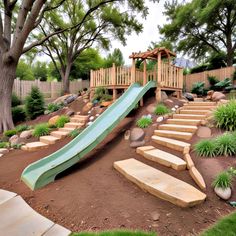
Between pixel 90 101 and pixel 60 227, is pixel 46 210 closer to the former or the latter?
pixel 60 227

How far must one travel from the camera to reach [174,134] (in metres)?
4.71

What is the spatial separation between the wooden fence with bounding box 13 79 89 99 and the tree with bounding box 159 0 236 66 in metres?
9.60

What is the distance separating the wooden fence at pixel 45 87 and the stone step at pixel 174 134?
1129cm

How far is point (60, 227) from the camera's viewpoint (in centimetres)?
223

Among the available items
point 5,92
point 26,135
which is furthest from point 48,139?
point 5,92

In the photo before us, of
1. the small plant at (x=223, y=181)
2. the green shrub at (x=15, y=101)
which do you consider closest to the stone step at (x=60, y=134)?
the small plant at (x=223, y=181)

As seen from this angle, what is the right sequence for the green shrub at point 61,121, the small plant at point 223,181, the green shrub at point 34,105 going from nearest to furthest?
1. the small plant at point 223,181
2. the green shrub at point 61,121
3. the green shrub at point 34,105

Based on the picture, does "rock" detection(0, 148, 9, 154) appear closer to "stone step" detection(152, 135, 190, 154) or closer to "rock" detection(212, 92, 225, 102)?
"stone step" detection(152, 135, 190, 154)

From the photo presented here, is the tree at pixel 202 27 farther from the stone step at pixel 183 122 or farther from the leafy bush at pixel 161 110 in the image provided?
the stone step at pixel 183 122

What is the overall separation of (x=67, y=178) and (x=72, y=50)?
1431 cm

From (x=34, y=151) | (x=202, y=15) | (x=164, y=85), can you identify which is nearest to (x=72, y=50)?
(x=202, y=15)

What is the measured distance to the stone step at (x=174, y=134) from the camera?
4.48 m

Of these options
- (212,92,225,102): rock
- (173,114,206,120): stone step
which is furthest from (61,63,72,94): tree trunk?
(173,114,206,120): stone step

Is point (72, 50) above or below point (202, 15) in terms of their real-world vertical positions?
below
